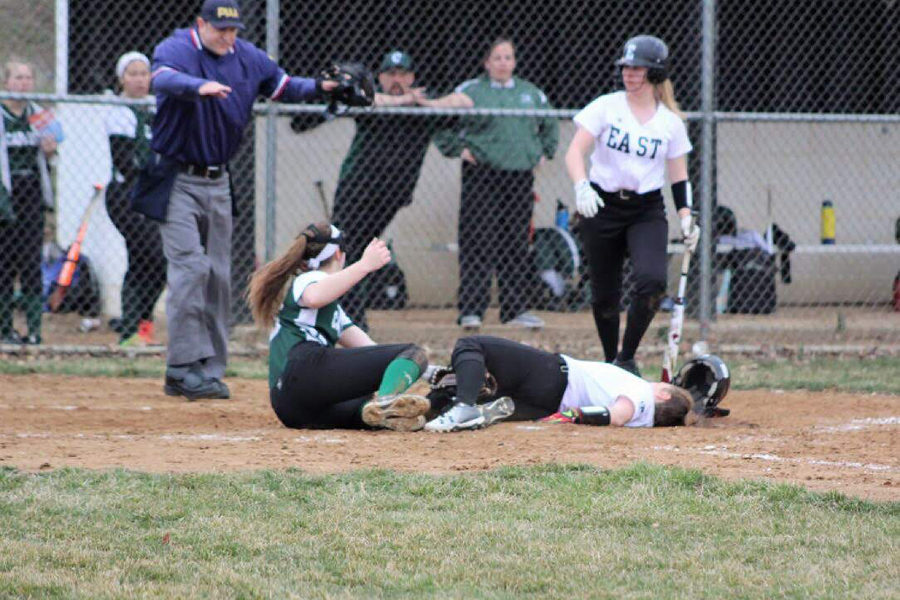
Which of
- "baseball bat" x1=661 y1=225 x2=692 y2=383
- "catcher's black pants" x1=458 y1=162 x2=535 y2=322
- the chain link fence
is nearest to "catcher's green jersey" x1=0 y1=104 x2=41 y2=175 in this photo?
the chain link fence

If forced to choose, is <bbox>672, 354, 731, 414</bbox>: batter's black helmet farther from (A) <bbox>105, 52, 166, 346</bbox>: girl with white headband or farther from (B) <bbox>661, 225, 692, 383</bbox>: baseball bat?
(A) <bbox>105, 52, 166, 346</bbox>: girl with white headband

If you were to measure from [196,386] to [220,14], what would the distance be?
82.6 inches

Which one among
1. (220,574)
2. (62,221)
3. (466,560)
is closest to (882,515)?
(466,560)

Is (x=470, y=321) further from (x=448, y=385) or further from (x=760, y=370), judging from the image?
(x=448, y=385)

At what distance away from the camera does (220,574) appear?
12.5ft

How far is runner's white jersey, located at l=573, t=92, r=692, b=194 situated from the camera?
7.80 meters

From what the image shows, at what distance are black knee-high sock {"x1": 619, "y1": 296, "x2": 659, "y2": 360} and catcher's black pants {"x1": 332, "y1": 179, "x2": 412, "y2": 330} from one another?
2.80 meters

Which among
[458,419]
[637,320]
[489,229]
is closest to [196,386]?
[458,419]

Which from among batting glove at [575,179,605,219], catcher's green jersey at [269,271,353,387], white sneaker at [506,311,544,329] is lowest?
white sneaker at [506,311,544,329]

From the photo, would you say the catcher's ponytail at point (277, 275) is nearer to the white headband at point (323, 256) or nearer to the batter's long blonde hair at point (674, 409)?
the white headband at point (323, 256)

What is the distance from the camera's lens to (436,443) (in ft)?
19.8

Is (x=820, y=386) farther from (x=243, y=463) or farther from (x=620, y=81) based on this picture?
(x=243, y=463)

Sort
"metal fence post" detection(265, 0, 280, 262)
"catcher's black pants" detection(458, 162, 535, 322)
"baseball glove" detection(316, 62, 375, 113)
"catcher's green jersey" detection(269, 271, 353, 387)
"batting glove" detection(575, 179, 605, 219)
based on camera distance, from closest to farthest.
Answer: "catcher's green jersey" detection(269, 271, 353, 387) < "batting glove" detection(575, 179, 605, 219) < "baseball glove" detection(316, 62, 375, 113) < "metal fence post" detection(265, 0, 280, 262) < "catcher's black pants" detection(458, 162, 535, 322)

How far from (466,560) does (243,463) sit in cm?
171
